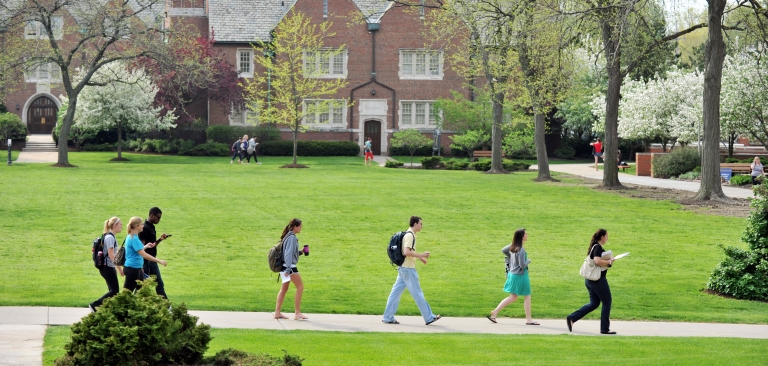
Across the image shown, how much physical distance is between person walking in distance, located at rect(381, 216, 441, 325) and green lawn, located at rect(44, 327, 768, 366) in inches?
38.3

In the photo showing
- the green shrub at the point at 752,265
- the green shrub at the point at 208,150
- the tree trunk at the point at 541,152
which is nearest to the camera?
the green shrub at the point at 752,265

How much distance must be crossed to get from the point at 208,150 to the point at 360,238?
38.1 metres

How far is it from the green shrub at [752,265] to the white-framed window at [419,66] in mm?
47737

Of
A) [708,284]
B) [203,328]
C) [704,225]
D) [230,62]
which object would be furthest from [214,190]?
[230,62]

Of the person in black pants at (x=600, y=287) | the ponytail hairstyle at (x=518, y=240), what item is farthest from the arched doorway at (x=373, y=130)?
the person in black pants at (x=600, y=287)

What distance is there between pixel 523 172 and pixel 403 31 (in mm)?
18236

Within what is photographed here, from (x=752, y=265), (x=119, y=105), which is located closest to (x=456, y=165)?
(x=119, y=105)

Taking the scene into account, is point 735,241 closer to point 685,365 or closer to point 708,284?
point 708,284

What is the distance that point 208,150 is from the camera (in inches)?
2404

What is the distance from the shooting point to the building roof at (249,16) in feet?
213

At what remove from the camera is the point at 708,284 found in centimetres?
1889

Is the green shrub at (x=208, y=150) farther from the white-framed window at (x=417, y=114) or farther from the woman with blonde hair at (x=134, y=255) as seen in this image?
the woman with blonde hair at (x=134, y=255)

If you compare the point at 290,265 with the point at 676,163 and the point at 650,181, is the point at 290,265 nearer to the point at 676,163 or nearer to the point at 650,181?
the point at 650,181

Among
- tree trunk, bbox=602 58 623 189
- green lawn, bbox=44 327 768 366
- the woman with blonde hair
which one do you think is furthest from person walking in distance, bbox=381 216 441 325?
tree trunk, bbox=602 58 623 189
